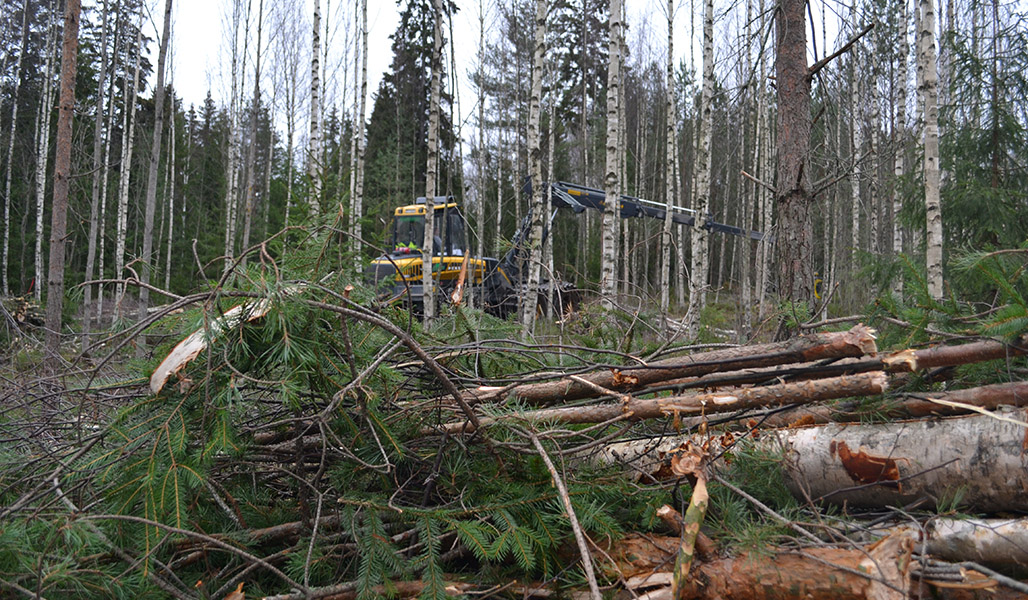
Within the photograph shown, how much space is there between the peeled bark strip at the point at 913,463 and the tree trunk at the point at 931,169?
16.0ft

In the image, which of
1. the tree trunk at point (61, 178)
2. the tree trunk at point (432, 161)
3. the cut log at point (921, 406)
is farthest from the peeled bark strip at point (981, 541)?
the tree trunk at point (61, 178)

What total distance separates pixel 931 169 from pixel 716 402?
558 cm

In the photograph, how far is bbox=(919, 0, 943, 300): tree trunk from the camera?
20.2 ft

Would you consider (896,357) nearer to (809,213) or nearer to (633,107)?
(809,213)

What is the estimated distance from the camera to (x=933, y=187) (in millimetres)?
6164

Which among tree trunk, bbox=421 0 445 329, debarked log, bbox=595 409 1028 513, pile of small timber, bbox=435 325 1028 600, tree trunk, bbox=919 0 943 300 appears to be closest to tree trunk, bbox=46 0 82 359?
tree trunk, bbox=421 0 445 329

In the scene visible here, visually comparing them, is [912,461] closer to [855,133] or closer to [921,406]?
[921,406]

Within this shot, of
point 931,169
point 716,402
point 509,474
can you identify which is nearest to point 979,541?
point 716,402

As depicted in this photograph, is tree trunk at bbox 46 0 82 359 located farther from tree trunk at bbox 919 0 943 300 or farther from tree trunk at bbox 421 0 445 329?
tree trunk at bbox 919 0 943 300

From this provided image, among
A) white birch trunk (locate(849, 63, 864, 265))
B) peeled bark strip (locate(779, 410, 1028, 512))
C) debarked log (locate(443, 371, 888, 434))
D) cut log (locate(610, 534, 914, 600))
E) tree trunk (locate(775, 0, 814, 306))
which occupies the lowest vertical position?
cut log (locate(610, 534, 914, 600))

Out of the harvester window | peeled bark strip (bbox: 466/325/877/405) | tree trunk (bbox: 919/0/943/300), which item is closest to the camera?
peeled bark strip (bbox: 466/325/877/405)

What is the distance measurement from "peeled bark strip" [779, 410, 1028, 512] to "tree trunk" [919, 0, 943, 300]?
4.88m

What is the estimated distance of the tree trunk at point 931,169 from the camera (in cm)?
616

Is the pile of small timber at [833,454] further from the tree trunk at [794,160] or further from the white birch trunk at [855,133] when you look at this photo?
the white birch trunk at [855,133]
